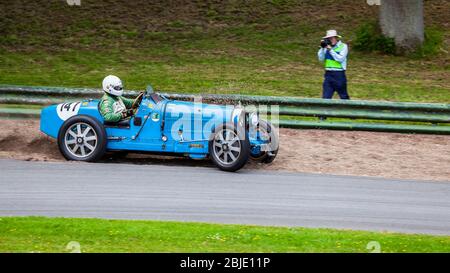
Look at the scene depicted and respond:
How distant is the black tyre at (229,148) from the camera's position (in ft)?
46.1

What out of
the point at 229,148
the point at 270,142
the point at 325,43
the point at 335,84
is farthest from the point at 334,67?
the point at 229,148

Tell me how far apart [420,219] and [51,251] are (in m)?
4.50

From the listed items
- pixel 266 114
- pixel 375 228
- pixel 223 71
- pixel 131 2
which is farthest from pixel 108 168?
pixel 131 2

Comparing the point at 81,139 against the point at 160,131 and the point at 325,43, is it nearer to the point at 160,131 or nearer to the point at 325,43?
the point at 160,131

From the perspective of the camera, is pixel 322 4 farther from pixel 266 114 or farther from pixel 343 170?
pixel 343 170

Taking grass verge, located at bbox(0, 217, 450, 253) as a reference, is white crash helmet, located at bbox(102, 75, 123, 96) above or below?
above

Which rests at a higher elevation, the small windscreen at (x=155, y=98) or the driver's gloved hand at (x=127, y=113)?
the small windscreen at (x=155, y=98)

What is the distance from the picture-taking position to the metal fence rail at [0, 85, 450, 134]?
16625 mm

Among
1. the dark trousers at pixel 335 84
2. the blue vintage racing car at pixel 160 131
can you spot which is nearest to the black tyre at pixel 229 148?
the blue vintage racing car at pixel 160 131

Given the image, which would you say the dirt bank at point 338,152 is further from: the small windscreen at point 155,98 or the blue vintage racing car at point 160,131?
the small windscreen at point 155,98

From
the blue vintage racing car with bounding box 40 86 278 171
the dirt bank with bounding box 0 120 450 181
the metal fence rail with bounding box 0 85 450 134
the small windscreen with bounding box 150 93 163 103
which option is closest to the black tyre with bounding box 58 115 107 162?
the blue vintage racing car with bounding box 40 86 278 171

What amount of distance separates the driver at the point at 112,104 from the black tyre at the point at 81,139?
200mm

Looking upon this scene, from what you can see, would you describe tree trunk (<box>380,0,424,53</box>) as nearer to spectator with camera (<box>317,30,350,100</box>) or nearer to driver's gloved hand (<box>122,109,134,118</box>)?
spectator with camera (<box>317,30,350,100</box>)

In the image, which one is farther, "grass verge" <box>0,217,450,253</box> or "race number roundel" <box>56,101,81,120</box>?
"race number roundel" <box>56,101,81,120</box>
